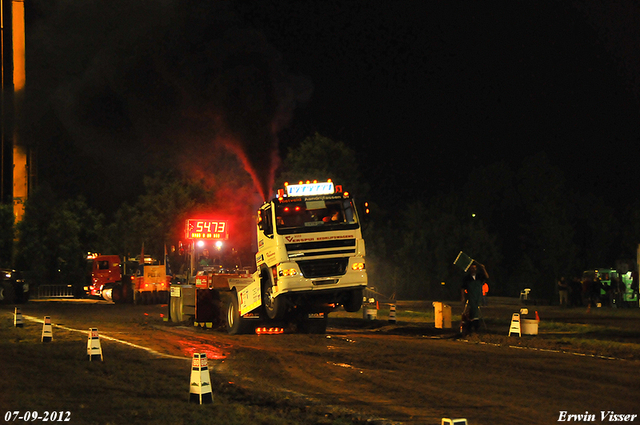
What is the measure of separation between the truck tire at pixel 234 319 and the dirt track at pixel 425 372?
0.35 metres

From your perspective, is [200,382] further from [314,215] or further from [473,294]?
[473,294]

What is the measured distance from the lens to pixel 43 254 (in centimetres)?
7188

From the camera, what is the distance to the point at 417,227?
214 ft

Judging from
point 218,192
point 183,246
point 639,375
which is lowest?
point 639,375

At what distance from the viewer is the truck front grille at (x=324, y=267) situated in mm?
18869

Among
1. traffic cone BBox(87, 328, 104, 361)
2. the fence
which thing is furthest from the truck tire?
the fence

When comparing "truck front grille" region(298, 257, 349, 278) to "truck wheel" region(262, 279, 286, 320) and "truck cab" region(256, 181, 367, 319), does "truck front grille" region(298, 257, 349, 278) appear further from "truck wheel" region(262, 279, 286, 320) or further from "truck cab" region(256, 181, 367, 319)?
"truck wheel" region(262, 279, 286, 320)

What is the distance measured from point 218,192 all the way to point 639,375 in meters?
48.2

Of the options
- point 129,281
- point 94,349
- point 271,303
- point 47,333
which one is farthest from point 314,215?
point 129,281

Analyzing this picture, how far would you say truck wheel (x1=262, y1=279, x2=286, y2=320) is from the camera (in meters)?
19.2

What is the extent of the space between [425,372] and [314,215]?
21.9 ft

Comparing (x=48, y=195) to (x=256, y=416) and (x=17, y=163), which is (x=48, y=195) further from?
(x=256, y=416)

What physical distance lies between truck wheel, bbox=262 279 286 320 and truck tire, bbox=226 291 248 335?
1.22 m

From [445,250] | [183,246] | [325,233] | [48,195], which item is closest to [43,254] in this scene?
[48,195]
